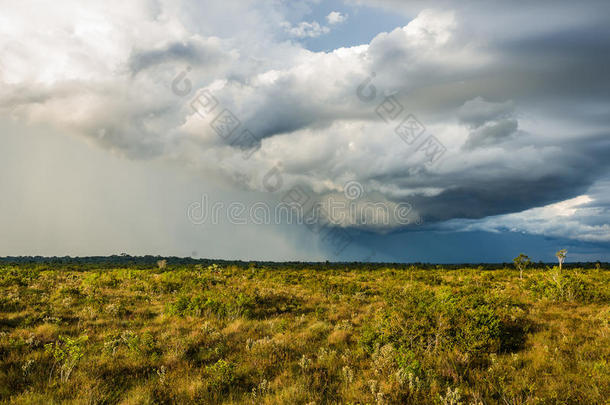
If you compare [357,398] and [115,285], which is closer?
[357,398]

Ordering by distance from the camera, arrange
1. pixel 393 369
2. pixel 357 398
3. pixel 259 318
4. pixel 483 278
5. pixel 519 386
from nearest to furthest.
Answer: pixel 357 398 < pixel 519 386 < pixel 393 369 < pixel 259 318 < pixel 483 278

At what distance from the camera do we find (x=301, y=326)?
41.0 feet

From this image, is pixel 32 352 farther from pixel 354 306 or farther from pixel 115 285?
pixel 115 285

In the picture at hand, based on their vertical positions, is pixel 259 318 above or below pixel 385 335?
below

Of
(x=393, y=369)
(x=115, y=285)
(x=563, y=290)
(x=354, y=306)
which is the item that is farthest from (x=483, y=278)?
(x=115, y=285)

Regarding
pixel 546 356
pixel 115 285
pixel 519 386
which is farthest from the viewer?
pixel 115 285

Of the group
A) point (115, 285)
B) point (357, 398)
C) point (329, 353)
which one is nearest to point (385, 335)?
point (329, 353)

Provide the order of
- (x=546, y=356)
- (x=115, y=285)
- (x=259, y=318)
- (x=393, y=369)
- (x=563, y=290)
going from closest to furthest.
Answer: (x=393, y=369) < (x=546, y=356) < (x=259, y=318) < (x=563, y=290) < (x=115, y=285)

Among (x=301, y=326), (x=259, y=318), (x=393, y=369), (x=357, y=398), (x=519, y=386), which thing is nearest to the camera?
(x=357, y=398)

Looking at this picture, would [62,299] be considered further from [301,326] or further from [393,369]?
[393,369]

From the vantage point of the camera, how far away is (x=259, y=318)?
1411 centimetres

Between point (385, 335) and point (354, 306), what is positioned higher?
point (385, 335)

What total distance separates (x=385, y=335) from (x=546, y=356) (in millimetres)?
4288

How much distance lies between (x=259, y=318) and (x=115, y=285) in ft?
57.5
